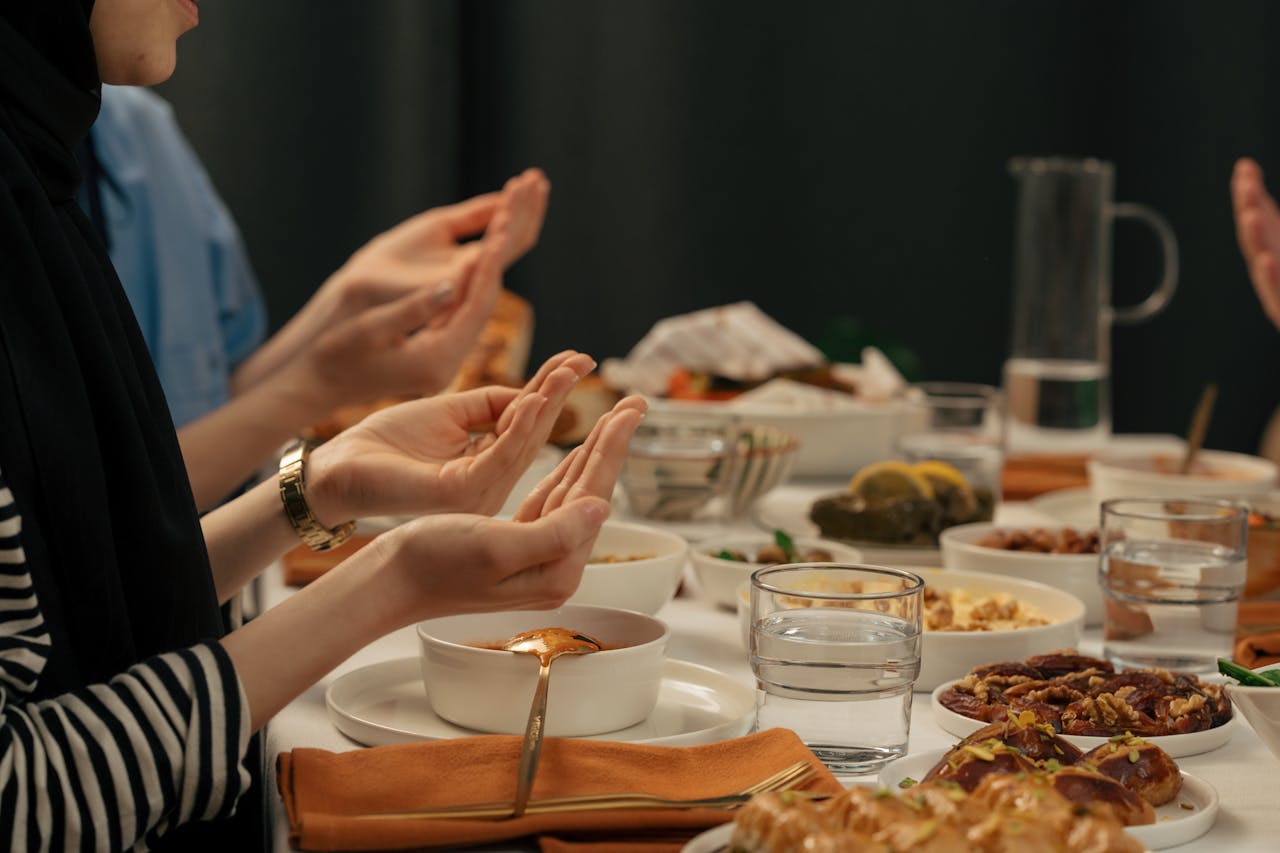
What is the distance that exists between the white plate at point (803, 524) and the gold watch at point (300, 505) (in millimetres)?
556

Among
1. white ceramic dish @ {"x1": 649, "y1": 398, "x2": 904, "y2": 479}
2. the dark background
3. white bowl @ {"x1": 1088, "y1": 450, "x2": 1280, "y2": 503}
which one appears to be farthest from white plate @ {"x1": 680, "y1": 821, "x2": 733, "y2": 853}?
the dark background

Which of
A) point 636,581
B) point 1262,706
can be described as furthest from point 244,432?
Answer: point 1262,706

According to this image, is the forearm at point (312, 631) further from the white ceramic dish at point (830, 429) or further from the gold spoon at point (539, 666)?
the white ceramic dish at point (830, 429)

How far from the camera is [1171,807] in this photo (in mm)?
905

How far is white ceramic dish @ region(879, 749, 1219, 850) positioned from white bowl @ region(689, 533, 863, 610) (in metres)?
0.48

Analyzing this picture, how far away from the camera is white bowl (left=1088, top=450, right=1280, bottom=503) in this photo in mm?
1781

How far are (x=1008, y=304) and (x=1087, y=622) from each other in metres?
3.10

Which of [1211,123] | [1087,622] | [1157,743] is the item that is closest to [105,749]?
[1157,743]

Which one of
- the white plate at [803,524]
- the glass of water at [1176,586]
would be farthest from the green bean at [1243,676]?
the white plate at [803,524]

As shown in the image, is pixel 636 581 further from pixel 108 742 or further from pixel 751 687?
pixel 108 742

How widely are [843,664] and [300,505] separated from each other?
0.48m

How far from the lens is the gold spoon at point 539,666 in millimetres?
887

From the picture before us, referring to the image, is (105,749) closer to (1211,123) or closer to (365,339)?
(365,339)

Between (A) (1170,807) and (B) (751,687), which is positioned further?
(B) (751,687)
